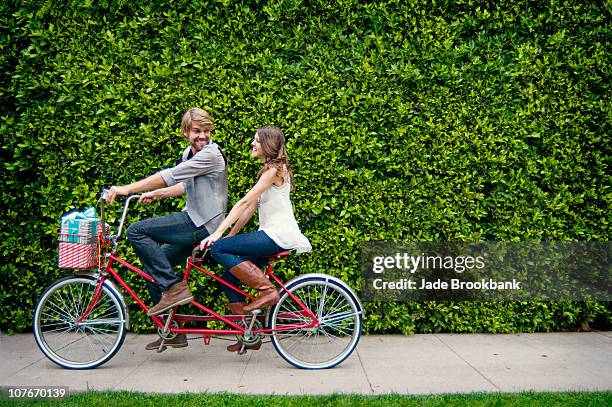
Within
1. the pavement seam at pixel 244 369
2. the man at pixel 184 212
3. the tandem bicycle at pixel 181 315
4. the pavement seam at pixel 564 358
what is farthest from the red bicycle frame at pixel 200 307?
the pavement seam at pixel 564 358

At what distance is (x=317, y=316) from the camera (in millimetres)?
5141

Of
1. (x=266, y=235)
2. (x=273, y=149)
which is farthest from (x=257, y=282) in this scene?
(x=273, y=149)

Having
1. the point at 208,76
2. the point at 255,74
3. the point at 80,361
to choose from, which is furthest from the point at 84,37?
the point at 80,361

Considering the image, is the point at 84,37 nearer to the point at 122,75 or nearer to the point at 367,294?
the point at 122,75

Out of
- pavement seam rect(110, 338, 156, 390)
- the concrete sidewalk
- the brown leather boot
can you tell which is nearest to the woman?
the brown leather boot

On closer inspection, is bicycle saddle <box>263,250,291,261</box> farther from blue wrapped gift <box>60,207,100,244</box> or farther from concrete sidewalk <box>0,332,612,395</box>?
blue wrapped gift <box>60,207,100,244</box>

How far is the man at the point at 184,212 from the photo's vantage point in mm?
4941

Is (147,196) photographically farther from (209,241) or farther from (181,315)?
(181,315)

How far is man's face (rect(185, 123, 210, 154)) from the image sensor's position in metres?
5.06

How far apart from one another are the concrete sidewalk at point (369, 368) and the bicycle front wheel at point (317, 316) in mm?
133

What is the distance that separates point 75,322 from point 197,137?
1.89 metres

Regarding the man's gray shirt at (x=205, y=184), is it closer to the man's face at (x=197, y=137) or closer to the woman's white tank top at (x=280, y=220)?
the man's face at (x=197, y=137)

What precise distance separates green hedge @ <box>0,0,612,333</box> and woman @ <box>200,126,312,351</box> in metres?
0.97

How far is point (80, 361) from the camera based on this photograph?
5.23 m
